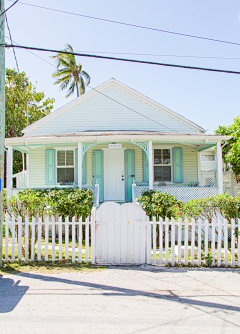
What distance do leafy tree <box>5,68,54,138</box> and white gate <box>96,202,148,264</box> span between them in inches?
782

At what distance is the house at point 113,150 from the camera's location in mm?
11736

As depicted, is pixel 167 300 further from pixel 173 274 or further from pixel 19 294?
pixel 19 294

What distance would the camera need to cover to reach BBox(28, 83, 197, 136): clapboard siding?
12.8 m

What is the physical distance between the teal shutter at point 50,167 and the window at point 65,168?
0.79 ft

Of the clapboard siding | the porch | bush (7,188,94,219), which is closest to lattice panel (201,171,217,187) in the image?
the porch

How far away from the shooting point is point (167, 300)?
3.98m

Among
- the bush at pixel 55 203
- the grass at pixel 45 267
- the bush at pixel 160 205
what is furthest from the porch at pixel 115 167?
the grass at pixel 45 267

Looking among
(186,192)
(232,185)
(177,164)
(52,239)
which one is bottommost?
(52,239)

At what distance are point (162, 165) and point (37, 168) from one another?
5978 mm

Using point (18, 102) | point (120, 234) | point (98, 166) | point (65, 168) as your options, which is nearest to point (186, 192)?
point (98, 166)

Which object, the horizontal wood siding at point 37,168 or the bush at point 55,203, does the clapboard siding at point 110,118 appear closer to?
the horizontal wood siding at point 37,168

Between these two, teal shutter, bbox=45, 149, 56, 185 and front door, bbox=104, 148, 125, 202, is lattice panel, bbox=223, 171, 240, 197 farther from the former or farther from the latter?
teal shutter, bbox=45, 149, 56, 185

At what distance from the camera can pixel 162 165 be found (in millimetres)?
12164

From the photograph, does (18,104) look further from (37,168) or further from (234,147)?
(234,147)
